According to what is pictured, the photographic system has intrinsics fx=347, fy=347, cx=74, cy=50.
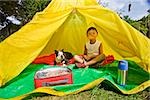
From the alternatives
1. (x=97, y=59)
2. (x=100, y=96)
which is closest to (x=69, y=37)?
(x=97, y=59)

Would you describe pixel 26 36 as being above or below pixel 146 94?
above

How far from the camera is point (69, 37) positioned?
440 cm

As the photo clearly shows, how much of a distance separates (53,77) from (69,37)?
126 centimetres

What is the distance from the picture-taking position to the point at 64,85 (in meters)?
3.14

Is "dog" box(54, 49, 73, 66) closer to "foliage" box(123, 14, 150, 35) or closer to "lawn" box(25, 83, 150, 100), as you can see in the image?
"lawn" box(25, 83, 150, 100)

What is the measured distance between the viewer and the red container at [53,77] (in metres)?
3.18

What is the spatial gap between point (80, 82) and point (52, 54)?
0.78m

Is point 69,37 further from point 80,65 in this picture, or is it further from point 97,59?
point 80,65

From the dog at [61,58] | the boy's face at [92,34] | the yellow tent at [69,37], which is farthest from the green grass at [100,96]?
the boy's face at [92,34]

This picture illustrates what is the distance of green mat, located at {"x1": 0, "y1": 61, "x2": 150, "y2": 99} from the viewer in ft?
10.2

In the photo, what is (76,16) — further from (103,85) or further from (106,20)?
(103,85)

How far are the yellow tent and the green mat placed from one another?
0.09m

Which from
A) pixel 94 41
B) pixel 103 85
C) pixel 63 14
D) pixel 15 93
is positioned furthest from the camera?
pixel 94 41

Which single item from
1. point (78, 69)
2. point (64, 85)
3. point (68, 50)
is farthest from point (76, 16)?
point (64, 85)
